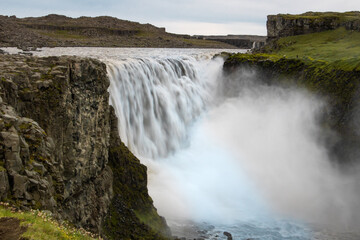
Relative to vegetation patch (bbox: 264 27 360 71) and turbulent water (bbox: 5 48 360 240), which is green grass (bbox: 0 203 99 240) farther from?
vegetation patch (bbox: 264 27 360 71)

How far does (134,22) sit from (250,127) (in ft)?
459

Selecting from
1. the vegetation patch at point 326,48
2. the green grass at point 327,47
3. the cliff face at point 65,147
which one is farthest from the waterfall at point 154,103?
the green grass at point 327,47

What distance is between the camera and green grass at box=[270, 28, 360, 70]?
4752 centimetres

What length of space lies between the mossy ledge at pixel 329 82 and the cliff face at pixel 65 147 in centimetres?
2547

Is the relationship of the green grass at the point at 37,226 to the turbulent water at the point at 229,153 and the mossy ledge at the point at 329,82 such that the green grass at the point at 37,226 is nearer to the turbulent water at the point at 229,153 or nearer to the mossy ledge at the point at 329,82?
the turbulent water at the point at 229,153

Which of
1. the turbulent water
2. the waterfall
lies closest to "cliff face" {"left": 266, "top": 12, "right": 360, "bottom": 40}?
the turbulent water

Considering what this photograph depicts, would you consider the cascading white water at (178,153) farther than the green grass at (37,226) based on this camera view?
Yes

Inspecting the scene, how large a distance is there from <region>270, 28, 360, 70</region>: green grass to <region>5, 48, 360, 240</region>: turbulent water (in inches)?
226

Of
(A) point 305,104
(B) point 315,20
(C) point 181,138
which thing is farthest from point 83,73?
(B) point 315,20

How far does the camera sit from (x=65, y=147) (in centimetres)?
1766

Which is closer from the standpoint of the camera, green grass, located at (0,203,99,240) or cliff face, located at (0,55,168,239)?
green grass, located at (0,203,99,240)

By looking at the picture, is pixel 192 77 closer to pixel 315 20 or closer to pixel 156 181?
pixel 156 181

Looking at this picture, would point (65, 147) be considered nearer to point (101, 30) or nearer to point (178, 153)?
point (178, 153)

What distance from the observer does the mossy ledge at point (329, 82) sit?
4097 centimetres
